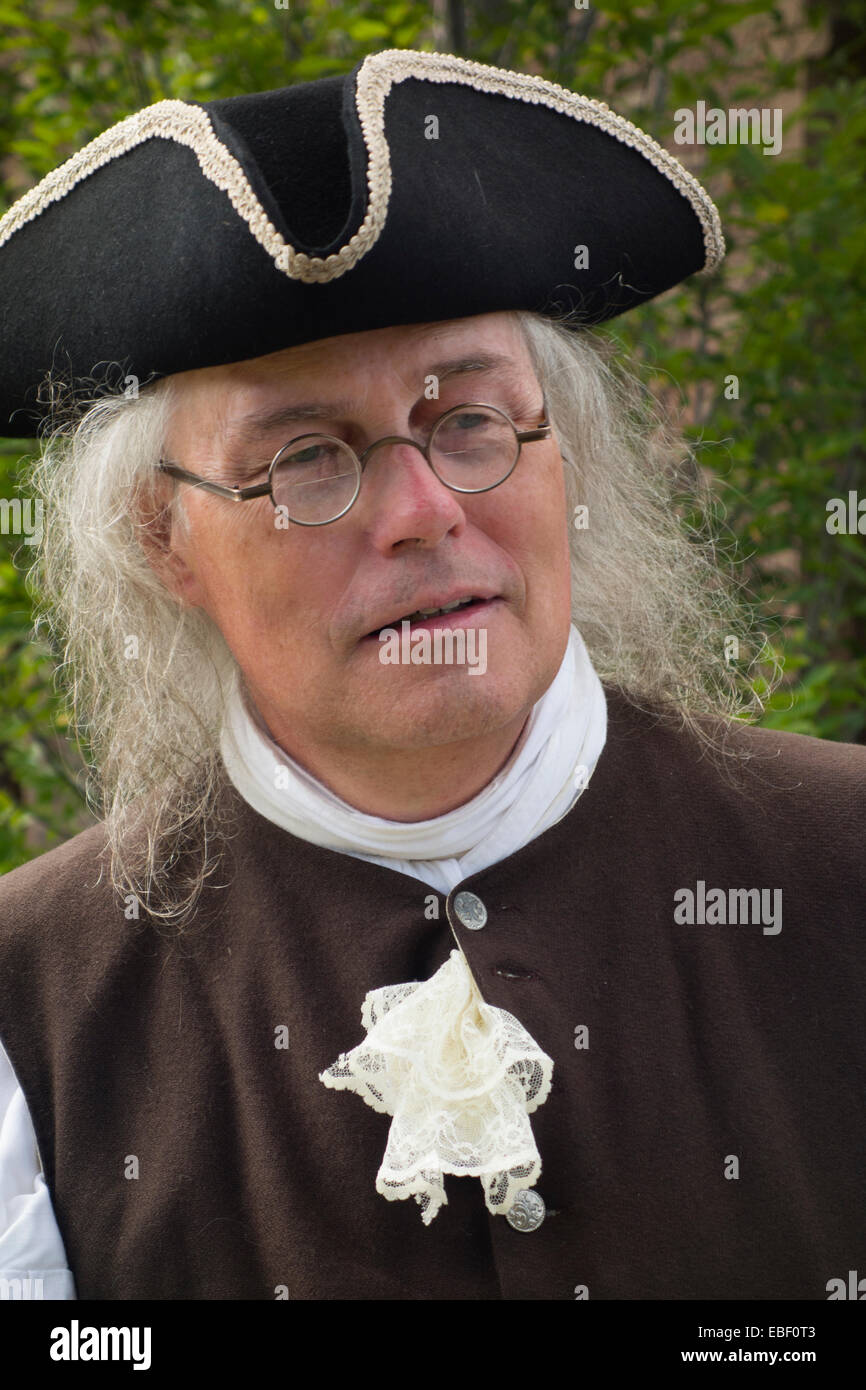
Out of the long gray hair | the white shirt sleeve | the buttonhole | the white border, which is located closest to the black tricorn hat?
the white border

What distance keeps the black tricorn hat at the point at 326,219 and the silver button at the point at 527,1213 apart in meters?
1.17

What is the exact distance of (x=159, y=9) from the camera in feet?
10.3

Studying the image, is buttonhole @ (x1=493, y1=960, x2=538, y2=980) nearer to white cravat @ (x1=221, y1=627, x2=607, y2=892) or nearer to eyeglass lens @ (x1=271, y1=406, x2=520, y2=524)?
white cravat @ (x1=221, y1=627, x2=607, y2=892)

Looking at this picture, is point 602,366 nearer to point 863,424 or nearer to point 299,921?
point 299,921

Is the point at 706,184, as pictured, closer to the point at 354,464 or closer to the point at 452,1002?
the point at 354,464

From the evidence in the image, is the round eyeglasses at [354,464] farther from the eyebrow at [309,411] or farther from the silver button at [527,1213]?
the silver button at [527,1213]

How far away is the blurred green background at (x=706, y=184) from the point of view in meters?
3.01

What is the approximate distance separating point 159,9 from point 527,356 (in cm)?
184

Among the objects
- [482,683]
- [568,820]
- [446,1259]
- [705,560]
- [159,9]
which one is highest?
[159,9]

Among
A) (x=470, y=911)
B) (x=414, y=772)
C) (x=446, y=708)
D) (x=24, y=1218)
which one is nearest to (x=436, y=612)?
(x=446, y=708)

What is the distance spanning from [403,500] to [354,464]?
0.09 m

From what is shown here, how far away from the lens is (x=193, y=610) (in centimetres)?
218

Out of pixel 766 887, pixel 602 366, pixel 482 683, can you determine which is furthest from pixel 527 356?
pixel 766 887

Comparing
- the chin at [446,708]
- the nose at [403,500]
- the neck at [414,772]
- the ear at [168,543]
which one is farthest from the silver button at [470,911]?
the ear at [168,543]
